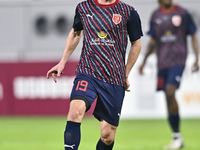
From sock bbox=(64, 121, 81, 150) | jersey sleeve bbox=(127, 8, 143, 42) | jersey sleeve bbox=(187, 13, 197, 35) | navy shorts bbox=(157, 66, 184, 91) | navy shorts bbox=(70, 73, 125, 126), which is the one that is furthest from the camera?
jersey sleeve bbox=(187, 13, 197, 35)

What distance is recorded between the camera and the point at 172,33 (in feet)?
29.8

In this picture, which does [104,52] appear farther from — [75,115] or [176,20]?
[176,20]

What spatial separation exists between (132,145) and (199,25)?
930cm

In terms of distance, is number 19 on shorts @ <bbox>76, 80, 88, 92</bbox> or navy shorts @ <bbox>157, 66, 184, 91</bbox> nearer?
number 19 on shorts @ <bbox>76, 80, 88, 92</bbox>

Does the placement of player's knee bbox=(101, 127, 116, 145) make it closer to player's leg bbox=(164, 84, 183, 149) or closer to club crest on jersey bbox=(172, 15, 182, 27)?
player's leg bbox=(164, 84, 183, 149)

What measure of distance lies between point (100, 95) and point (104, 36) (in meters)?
0.65

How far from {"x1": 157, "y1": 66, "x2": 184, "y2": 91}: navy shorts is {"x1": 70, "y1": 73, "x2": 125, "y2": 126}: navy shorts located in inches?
118

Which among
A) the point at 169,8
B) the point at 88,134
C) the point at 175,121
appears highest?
the point at 169,8

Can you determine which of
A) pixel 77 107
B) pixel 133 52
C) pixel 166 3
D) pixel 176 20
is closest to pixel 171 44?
pixel 176 20

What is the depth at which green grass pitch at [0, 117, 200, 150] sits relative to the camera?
878cm

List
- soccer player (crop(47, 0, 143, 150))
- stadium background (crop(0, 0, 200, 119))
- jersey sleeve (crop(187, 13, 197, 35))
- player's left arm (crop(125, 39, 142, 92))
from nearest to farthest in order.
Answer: soccer player (crop(47, 0, 143, 150)) < player's left arm (crop(125, 39, 142, 92)) < jersey sleeve (crop(187, 13, 197, 35)) < stadium background (crop(0, 0, 200, 119))

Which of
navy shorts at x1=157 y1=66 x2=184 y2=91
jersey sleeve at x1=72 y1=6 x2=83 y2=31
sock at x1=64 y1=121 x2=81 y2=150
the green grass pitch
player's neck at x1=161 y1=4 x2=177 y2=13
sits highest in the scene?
jersey sleeve at x1=72 y1=6 x2=83 y2=31

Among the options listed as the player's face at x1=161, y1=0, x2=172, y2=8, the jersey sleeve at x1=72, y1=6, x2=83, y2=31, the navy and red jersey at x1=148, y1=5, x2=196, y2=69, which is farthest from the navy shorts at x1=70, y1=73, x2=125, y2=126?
the player's face at x1=161, y1=0, x2=172, y2=8

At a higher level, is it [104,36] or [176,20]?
[104,36]
